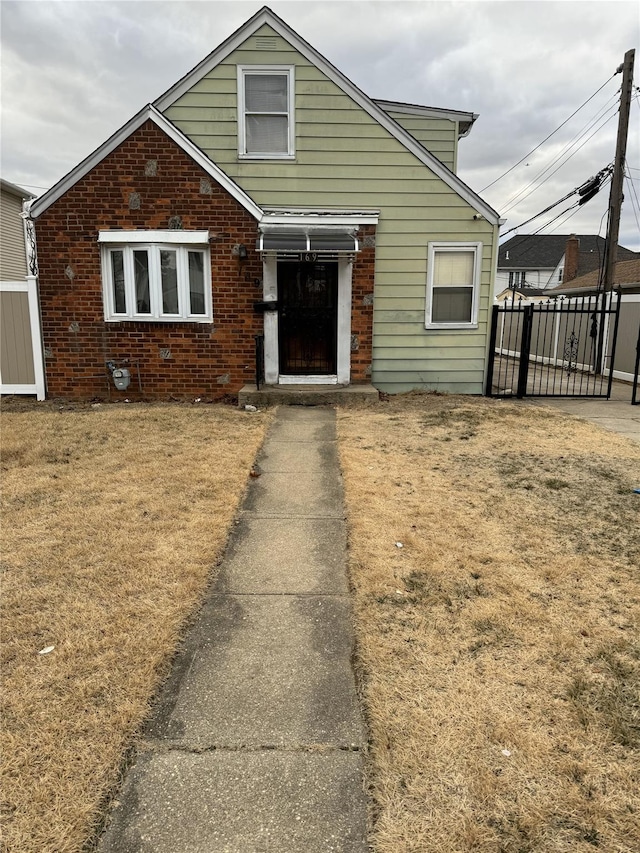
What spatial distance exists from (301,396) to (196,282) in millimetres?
2661

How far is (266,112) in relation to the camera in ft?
31.0

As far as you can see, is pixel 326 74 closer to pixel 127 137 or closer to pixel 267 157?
pixel 267 157

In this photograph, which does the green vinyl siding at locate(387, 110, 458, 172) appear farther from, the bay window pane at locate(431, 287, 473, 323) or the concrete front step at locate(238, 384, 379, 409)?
the concrete front step at locate(238, 384, 379, 409)

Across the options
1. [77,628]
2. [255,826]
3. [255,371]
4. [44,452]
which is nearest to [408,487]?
[77,628]

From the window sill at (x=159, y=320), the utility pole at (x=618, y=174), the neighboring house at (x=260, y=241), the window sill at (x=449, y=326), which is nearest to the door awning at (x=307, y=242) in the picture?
the neighboring house at (x=260, y=241)

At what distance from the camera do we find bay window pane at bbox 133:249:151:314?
29.5 ft

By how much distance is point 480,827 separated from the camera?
173 cm

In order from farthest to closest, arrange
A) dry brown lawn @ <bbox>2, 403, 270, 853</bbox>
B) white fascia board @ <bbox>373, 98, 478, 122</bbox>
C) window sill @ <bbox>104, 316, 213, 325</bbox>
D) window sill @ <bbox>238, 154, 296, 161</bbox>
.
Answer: white fascia board @ <bbox>373, 98, 478, 122</bbox> < window sill @ <bbox>238, 154, 296, 161</bbox> < window sill @ <bbox>104, 316, 213, 325</bbox> < dry brown lawn @ <bbox>2, 403, 270, 853</bbox>

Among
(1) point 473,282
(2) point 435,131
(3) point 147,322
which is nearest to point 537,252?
(2) point 435,131

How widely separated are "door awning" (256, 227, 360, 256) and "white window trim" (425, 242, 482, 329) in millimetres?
1604

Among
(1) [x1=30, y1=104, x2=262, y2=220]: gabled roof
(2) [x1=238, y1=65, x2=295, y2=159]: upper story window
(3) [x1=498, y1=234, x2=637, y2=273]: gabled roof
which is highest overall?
(3) [x1=498, y1=234, x2=637, y2=273]: gabled roof

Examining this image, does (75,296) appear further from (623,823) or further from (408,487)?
(623,823)

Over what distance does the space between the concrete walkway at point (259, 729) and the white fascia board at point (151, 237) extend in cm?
650

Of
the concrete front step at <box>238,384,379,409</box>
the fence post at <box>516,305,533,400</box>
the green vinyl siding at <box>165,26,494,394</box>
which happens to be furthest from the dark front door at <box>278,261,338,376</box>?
the fence post at <box>516,305,533,400</box>
